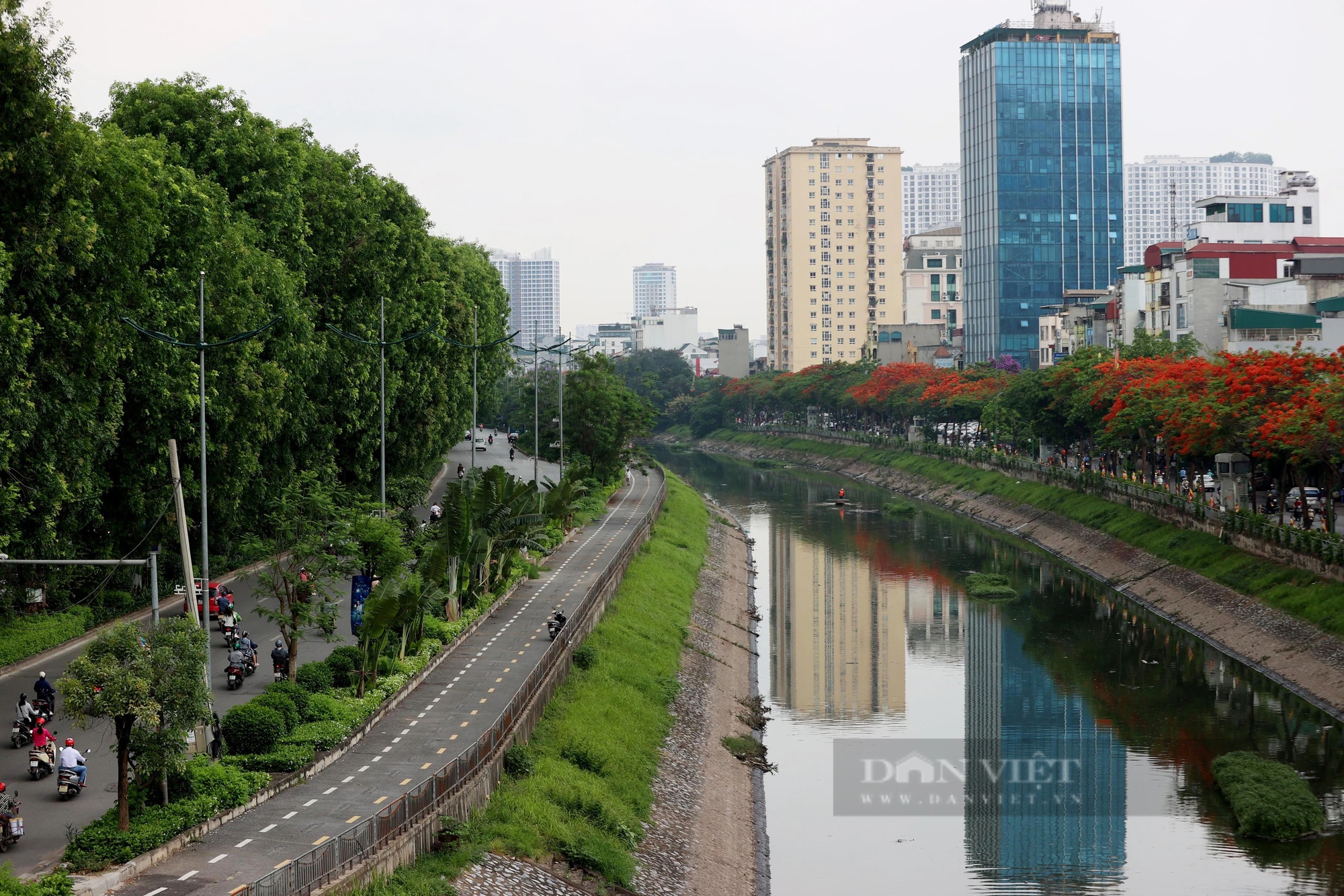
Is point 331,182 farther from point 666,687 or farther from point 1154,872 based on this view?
point 1154,872

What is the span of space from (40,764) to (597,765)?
43.5 feet

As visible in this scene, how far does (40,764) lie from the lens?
29.8 m

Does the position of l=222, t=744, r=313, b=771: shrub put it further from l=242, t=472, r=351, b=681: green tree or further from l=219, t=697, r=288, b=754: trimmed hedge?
l=242, t=472, r=351, b=681: green tree

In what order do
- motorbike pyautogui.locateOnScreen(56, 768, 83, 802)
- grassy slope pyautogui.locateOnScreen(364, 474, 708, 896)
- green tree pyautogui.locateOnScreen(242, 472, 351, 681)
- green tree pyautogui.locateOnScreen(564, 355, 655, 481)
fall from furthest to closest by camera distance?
green tree pyautogui.locateOnScreen(564, 355, 655, 481)
green tree pyautogui.locateOnScreen(242, 472, 351, 681)
grassy slope pyautogui.locateOnScreen(364, 474, 708, 896)
motorbike pyautogui.locateOnScreen(56, 768, 83, 802)

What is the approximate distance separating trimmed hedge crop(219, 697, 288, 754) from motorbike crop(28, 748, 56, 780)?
3544mm

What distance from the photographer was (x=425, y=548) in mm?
48250

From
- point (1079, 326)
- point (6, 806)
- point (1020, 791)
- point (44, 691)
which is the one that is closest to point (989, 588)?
point (1020, 791)

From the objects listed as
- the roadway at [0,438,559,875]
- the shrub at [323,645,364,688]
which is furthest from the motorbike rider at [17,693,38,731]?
A: the shrub at [323,645,364,688]

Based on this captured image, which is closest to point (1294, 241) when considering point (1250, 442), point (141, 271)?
point (1250, 442)

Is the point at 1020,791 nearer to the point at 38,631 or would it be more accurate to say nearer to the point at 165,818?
the point at 165,818

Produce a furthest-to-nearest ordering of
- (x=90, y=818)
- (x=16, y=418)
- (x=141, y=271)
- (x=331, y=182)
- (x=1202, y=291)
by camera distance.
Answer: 1. (x=1202, y=291)
2. (x=331, y=182)
3. (x=141, y=271)
4. (x=16, y=418)
5. (x=90, y=818)

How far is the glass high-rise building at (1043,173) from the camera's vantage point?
7559 inches

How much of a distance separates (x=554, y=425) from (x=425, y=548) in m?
49.9

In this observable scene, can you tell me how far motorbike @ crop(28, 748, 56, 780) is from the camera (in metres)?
29.8
